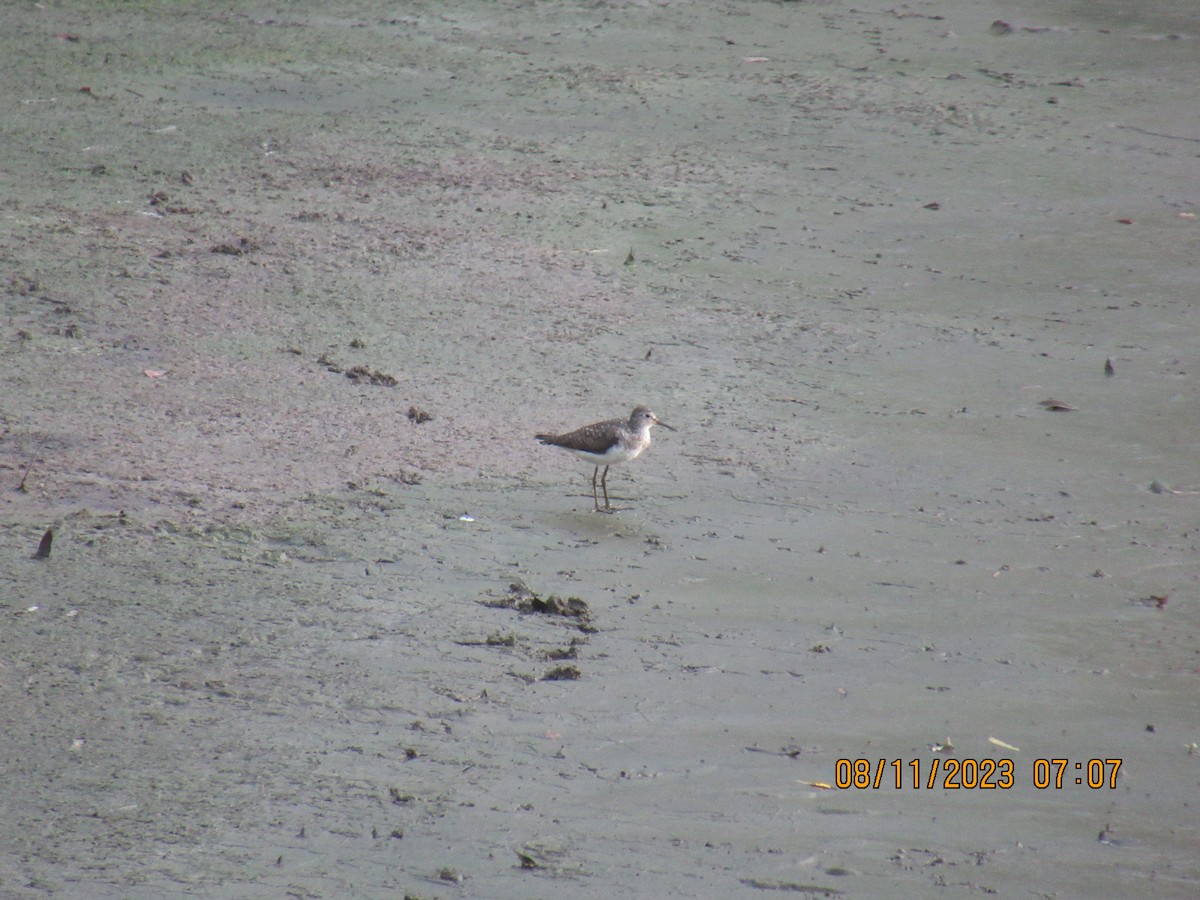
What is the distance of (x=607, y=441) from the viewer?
6.97 metres

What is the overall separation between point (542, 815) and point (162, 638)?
71.7 inches

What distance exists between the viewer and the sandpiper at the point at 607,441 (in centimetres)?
697

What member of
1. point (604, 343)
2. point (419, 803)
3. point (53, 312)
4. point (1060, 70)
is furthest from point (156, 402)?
point (1060, 70)

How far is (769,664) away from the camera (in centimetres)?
565

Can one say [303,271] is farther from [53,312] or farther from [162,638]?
[162,638]

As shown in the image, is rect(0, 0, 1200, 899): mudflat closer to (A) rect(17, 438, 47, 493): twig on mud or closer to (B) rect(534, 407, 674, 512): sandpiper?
(A) rect(17, 438, 47, 493): twig on mud

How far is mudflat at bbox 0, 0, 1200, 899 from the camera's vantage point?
4.70 metres

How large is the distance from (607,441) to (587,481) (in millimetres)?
484
